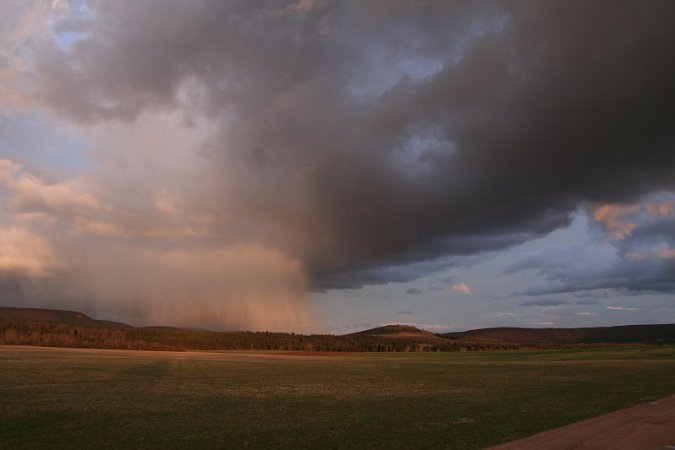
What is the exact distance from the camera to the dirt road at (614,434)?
15.3 meters

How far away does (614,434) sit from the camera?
56.0 feet

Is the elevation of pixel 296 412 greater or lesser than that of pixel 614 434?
lesser

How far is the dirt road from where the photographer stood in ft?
50.2

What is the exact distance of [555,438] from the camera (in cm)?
1678

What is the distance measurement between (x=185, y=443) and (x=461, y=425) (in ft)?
35.1

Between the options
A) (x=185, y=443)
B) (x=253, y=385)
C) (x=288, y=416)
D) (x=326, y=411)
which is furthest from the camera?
(x=253, y=385)

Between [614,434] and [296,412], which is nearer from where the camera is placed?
[614,434]

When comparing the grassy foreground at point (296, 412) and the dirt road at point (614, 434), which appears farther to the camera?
the grassy foreground at point (296, 412)

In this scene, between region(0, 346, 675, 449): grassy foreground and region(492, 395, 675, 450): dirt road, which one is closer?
region(492, 395, 675, 450): dirt road

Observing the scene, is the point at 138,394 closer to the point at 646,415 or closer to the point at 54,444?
the point at 54,444

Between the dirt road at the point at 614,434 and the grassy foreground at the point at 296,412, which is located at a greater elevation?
the dirt road at the point at 614,434

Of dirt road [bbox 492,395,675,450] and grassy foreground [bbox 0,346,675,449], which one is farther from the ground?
dirt road [bbox 492,395,675,450]

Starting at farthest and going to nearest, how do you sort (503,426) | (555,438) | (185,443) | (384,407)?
(384,407)
(503,426)
(185,443)
(555,438)

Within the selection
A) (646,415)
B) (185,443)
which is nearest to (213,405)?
(185,443)
